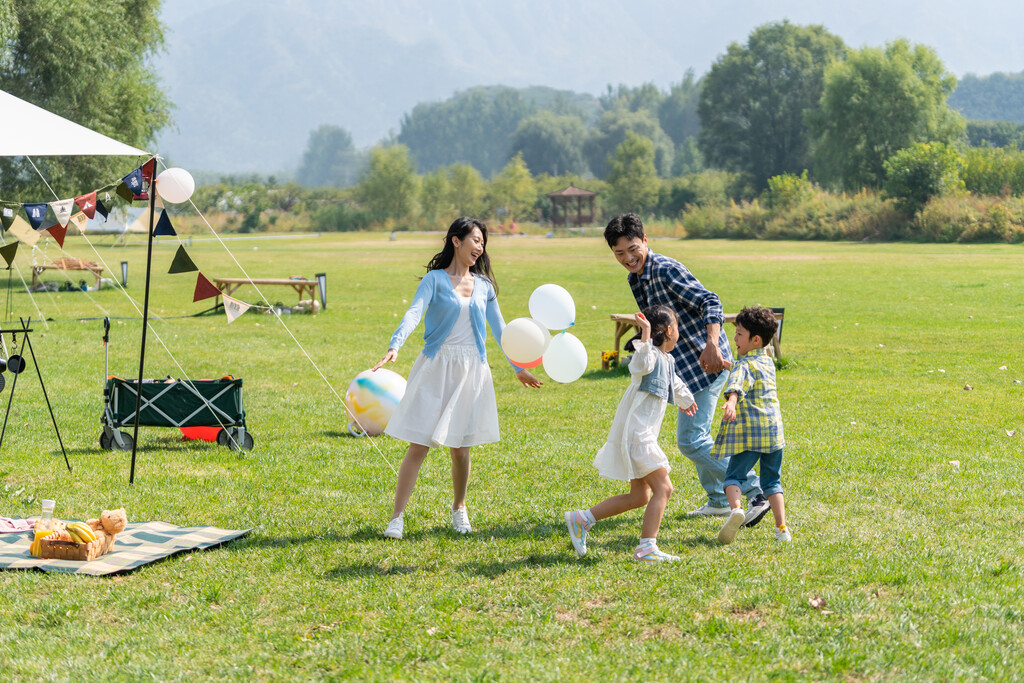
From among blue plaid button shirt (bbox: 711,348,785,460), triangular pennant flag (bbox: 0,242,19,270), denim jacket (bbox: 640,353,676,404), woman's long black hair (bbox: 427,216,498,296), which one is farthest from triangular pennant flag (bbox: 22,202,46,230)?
blue plaid button shirt (bbox: 711,348,785,460)

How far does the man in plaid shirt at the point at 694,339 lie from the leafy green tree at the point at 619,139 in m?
144

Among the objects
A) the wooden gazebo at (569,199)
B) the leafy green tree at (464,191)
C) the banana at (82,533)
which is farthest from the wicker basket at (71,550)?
the leafy green tree at (464,191)

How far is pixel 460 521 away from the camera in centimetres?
562

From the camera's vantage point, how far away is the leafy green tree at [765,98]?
88.2 meters

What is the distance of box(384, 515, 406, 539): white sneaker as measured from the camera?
545cm

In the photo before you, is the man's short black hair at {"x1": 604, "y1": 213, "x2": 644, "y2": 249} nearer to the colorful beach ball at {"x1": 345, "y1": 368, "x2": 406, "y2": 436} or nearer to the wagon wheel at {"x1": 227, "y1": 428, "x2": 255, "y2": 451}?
the colorful beach ball at {"x1": 345, "y1": 368, "x2": 406, "y2": 436}

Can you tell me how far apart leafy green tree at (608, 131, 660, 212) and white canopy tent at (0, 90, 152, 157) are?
71.0 m

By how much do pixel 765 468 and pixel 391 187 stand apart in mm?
76561

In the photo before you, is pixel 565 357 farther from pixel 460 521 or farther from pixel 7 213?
pixel 7 213

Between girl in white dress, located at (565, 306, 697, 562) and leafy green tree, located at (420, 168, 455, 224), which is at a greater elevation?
leafy green tree, located at (420, 168, 455, 224)

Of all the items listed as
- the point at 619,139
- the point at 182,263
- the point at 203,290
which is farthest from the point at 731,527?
the point at 619,139

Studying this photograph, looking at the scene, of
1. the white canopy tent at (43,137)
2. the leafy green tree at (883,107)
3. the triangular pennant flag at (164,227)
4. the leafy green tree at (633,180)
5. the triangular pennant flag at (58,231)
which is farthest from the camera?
the leafy green tree at (633,180)

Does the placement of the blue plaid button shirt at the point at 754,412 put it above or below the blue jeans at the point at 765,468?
above

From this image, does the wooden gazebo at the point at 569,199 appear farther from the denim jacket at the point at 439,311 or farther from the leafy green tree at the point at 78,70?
the denim jacket at the point at 439,311
